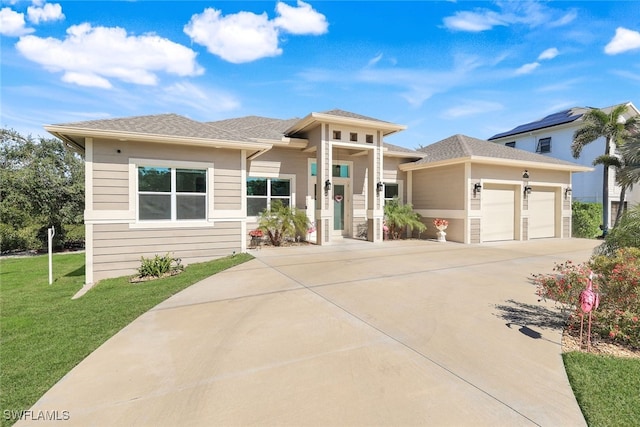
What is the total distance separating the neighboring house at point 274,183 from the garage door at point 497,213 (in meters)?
0.04

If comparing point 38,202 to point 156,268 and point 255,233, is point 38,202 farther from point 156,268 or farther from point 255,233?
point 156,268

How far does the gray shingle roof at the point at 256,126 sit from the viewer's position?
11.1 meters

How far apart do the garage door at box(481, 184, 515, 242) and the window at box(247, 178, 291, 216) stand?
8186mm

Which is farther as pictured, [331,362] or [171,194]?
[171,194]

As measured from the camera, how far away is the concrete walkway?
6.97 feet

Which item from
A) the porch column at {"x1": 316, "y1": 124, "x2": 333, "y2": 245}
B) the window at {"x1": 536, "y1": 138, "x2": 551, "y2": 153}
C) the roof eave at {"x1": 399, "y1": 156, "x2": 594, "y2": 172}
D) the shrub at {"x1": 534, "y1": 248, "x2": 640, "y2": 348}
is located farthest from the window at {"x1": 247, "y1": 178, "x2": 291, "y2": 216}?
the window at {"x1": 536, "y1": 138, "x2": 551, "y2": 153}

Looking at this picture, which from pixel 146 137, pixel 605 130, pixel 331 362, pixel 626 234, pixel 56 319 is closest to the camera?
pixel 331 362

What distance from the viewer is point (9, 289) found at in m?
7.05

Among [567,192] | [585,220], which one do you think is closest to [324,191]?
[567,192]

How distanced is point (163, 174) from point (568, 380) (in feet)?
28.3

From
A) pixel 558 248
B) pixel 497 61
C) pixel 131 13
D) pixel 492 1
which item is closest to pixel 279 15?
pixel 131 13

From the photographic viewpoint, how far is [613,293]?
3.50 m

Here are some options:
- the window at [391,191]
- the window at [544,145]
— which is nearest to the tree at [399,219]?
the window at [391,191]

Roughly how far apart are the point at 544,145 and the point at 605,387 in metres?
26.7
